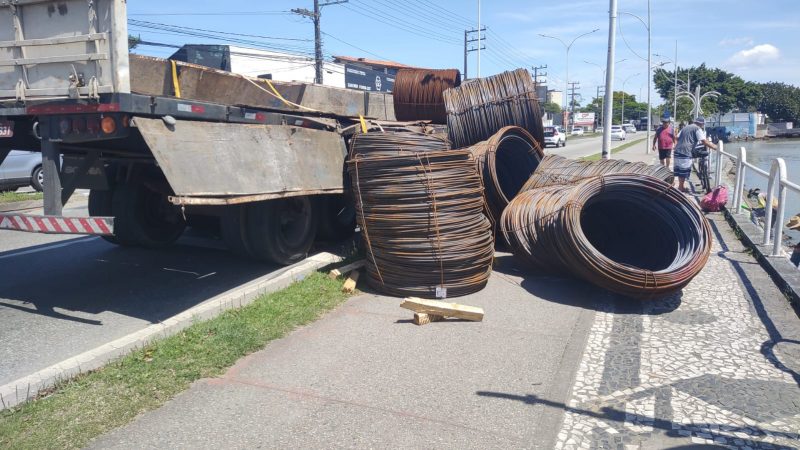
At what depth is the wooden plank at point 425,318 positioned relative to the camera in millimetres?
5711

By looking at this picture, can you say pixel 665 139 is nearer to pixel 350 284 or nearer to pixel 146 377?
pixel 350 284

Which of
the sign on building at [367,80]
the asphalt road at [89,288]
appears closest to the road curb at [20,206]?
the asphalt road at [89,288]

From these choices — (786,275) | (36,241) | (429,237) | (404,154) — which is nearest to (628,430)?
(429,237)

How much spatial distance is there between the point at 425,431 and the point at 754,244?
6.60 meters

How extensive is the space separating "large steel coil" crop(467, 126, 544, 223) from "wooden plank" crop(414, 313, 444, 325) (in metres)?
2.97

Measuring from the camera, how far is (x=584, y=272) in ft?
20.9

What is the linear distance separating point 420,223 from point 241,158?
76.3 inches

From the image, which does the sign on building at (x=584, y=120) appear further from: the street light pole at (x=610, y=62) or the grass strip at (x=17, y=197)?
the grass strip at (x=17, y=197)

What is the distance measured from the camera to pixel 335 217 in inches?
344

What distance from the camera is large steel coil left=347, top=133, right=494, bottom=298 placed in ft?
21.3

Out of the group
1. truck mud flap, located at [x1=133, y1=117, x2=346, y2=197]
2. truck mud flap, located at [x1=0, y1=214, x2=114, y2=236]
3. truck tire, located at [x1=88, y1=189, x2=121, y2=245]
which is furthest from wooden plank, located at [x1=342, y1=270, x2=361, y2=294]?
truck tire, located at [x1=88, y1=189, x2=121, y2=245]

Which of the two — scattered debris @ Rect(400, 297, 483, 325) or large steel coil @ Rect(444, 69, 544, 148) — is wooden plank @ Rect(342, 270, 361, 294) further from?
large steel coil @ Rect(444, 69, 544, 148)

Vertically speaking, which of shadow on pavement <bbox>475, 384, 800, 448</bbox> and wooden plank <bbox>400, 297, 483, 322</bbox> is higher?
wooden plank <bbox>400, 297, 483, 322</bbox>

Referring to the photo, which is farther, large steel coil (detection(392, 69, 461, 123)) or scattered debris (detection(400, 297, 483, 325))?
large steel coil (detection(392, 69, 461, 123))
